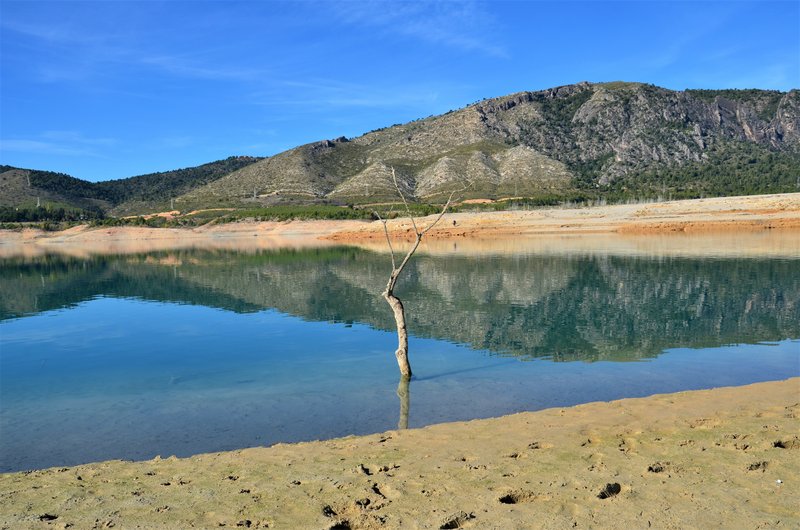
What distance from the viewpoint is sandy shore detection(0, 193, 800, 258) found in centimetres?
7362

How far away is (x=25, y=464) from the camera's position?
1201cm

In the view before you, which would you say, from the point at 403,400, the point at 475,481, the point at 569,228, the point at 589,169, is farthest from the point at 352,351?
the point at 589,169

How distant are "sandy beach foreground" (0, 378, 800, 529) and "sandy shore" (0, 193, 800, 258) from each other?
164 ft

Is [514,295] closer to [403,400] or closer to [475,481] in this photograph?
[403,400]

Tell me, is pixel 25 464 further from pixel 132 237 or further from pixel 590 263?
pixel 132 237

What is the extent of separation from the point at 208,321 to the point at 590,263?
31.3 m

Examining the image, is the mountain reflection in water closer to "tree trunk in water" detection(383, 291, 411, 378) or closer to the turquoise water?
the turquoise water

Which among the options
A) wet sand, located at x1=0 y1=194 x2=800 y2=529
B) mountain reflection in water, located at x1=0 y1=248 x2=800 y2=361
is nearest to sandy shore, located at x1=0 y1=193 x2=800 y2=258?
mountain reflection in water, located at x1=0 y1=248 x2=800 y2=361

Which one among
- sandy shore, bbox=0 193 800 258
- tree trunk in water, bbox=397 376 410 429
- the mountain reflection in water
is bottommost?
tree trunk in water, bbox=397 376 410 429

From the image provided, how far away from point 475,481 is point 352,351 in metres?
13.8

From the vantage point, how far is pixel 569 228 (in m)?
92.4

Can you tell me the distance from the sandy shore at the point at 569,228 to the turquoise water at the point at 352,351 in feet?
93.0

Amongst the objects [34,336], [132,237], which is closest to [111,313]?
[34,336]

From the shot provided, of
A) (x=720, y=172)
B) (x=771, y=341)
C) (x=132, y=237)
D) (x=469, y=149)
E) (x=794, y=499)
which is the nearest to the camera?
(x=794, y=499)
